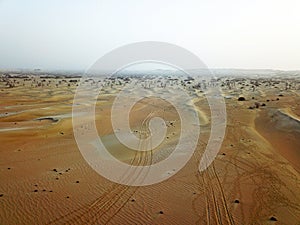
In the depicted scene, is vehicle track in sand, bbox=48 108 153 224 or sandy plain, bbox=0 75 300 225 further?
sandy plain, bbox=0 75 300 225

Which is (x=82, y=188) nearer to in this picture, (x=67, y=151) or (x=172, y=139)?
(x=67, y=151)

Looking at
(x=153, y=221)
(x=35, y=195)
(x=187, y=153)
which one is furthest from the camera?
(x=187, y=153)

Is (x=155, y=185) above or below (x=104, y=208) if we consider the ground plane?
below

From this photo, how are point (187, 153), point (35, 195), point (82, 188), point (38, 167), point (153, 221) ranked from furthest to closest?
point (187, 153) < point (38, 167) < point (82, 188) < point (35, 195) < point (153, 221)

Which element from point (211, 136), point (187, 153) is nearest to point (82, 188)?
point (187, 153)

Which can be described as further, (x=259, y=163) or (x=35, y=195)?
(x=259, y=163)

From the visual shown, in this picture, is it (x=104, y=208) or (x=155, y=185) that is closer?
(x=104, y=208)

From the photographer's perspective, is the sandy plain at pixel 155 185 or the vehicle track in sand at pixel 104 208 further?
the sandy plain at pixel 155 185

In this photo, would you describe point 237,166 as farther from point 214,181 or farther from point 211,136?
point 211,136

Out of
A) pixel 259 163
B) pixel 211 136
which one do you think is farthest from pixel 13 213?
pixel 211 136
